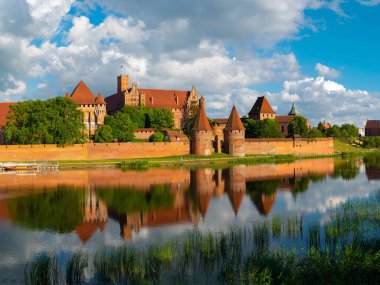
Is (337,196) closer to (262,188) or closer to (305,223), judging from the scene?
(262,188)

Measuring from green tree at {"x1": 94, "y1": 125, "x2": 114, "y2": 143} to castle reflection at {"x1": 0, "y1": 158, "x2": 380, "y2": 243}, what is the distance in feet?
57.4

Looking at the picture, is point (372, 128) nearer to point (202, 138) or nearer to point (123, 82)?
point (123, 82)

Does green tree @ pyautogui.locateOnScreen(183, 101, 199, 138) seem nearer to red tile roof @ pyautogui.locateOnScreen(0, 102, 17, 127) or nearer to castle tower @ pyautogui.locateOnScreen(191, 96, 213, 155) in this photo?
castle tower @ pyautogui.locateOnScreen(191, 96, 213, 155)

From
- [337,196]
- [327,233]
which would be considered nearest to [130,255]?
[327,233]

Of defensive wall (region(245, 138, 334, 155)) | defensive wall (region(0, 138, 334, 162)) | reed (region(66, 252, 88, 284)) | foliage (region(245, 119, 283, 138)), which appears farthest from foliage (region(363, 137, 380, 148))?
reed (region(66, 252, 88, 284))

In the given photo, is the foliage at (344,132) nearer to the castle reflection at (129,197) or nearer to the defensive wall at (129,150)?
the defensive wall at (129,150)

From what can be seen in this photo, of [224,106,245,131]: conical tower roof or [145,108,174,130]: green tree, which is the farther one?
[145,108,174,130]: green tree

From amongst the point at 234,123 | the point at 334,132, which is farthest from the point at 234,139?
the point at 334,132

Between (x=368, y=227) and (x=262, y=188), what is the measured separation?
10.4m

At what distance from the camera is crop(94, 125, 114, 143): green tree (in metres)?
46.9

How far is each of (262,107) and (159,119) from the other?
900 inches

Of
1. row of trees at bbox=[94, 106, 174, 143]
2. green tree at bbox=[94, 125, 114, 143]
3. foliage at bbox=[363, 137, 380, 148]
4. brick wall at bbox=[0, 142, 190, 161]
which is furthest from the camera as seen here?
foliage at bbox=[363, 137, 380, 148]

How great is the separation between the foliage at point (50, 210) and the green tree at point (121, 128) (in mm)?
27740

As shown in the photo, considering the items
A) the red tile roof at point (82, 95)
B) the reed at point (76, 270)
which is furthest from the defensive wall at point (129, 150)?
the reed at point (76, 270)
